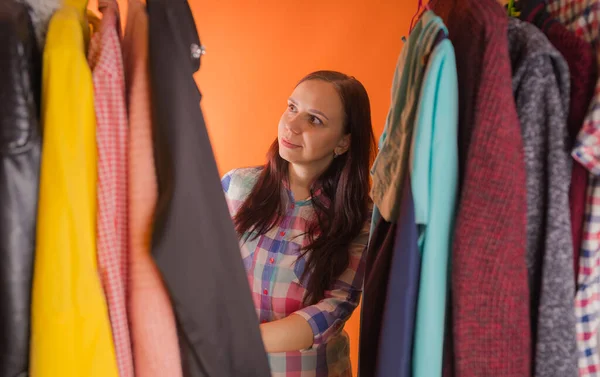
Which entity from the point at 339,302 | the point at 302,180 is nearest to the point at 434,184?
the point at 339,302

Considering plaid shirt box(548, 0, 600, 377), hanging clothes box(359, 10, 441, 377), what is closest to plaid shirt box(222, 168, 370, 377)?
hanging clothes box(359, 10, 441, 377)

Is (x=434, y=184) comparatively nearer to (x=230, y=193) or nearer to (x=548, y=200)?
(x=548, y=200)

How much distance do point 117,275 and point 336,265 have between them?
686mm

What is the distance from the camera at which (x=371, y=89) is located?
151 centimetres

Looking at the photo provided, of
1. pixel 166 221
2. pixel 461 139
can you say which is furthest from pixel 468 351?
pixel 166 221

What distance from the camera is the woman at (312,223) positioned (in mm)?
1080

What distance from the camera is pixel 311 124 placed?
3.84ft

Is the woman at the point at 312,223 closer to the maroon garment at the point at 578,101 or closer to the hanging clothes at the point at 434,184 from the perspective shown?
the hanging clothes at the point at 434,184

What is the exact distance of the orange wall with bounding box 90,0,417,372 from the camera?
1435 millimetres

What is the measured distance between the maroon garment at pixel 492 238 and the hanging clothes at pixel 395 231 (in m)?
0.06

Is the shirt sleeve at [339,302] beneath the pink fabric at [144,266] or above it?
beneath

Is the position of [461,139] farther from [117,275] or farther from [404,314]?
[117,275]

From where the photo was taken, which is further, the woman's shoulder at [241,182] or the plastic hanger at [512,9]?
the woman's shoulder at [241,182]

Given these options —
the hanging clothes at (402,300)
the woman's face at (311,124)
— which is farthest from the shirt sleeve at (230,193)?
the hanging clothes at (402,300)
